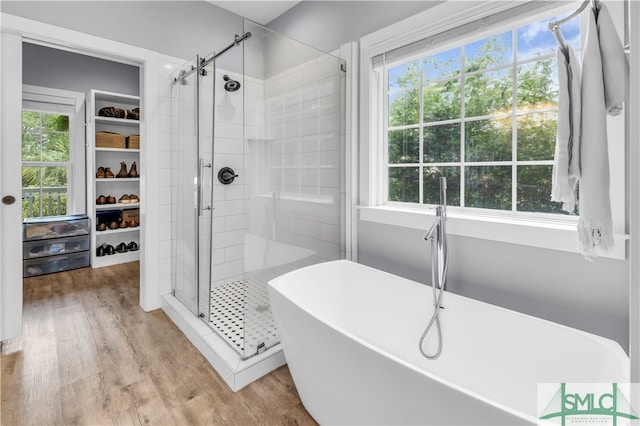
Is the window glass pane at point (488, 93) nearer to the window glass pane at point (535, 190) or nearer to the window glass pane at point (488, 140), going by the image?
the window glass pane at point (488, 140)

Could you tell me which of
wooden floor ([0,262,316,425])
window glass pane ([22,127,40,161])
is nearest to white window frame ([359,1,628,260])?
wooden floor ([0,262,316,425])

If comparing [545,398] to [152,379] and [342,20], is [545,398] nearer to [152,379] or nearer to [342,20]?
[152,379]

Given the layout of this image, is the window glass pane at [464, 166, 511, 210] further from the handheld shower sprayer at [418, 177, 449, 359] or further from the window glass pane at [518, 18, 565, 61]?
the window glass pane at [518, 18, 565, 61]

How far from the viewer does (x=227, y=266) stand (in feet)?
9.23

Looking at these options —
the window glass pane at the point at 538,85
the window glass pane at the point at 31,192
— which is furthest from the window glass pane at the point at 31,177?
the window glass pane at the point at 538,85

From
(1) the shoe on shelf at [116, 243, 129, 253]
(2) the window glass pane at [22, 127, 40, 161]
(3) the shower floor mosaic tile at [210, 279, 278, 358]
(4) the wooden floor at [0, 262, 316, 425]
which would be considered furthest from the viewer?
(1) the shoe on shelf at [116, 243, 129, 253]

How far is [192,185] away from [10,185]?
1.16m

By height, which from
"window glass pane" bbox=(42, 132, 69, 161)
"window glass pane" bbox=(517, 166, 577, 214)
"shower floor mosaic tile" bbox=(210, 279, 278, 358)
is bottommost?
"shower floor mosaic tile" bbox=(210, 279, 278, 358)

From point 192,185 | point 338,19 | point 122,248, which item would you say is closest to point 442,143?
point 338,19

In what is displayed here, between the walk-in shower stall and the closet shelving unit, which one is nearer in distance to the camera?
the walk-in shower stall

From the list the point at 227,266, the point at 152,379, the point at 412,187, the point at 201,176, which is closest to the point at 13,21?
the point at 201,176

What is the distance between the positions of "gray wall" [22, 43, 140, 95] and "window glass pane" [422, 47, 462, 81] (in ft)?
13.6

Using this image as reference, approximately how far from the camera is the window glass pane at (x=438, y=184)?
2.04 meters

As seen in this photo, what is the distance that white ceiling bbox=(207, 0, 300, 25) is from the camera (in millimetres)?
2980
